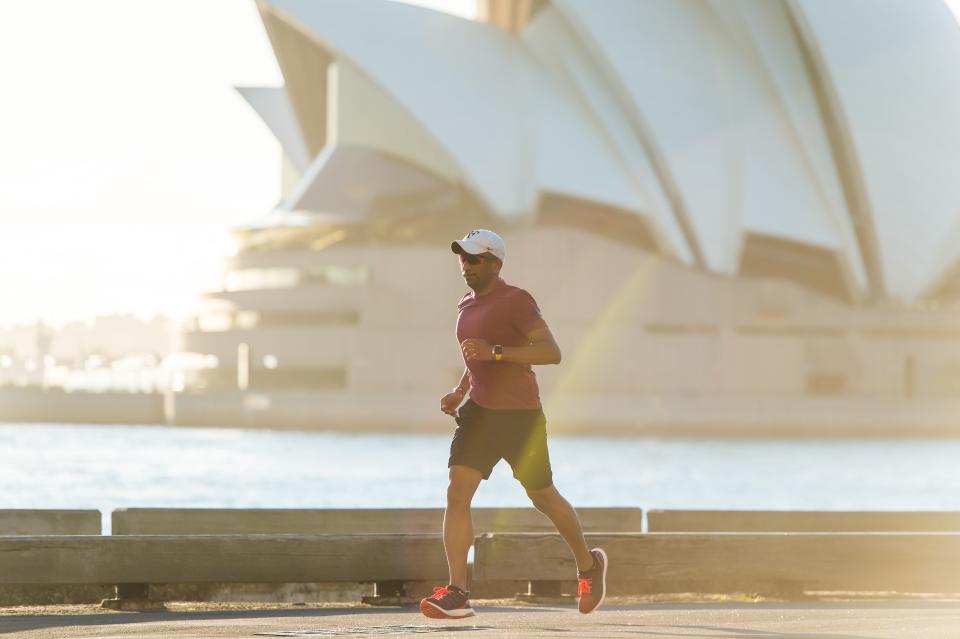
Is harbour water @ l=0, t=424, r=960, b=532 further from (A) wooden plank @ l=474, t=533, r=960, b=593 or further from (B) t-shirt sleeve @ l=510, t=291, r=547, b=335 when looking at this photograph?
(B) t-shirt sleeve @ l=510, t=291, r=547, b=335

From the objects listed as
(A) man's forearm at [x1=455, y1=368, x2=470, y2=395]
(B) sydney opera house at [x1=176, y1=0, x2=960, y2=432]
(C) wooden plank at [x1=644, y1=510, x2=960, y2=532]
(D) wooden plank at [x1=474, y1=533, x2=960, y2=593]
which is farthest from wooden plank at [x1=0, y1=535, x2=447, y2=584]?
(B) sydney opera house at [x1=176, y1=0, x2=960, y2=432]

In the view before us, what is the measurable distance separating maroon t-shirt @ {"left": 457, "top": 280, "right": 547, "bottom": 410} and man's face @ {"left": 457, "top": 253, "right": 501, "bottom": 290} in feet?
0.17

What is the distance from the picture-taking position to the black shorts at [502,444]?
273 inches

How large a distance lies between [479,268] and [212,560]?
2062 mm

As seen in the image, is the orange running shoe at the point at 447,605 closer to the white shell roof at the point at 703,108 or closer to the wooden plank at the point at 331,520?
the wooden plank at the point at 331,520

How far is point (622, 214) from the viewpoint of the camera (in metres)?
62.9

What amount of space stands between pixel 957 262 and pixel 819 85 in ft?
30.4

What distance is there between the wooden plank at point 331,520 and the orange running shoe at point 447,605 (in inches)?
106

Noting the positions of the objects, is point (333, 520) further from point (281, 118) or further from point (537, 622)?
point (281, 118)

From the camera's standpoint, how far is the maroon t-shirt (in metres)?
6.91

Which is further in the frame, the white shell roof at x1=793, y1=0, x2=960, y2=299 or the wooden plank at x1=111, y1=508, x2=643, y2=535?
the white shell roof at x1=793, y1=0, x2=960, y2=299

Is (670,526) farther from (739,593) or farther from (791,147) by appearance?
(791,147)

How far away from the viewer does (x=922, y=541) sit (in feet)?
28.3

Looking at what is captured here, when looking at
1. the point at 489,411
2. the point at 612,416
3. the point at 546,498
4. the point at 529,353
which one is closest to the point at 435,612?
the point at 546,498
